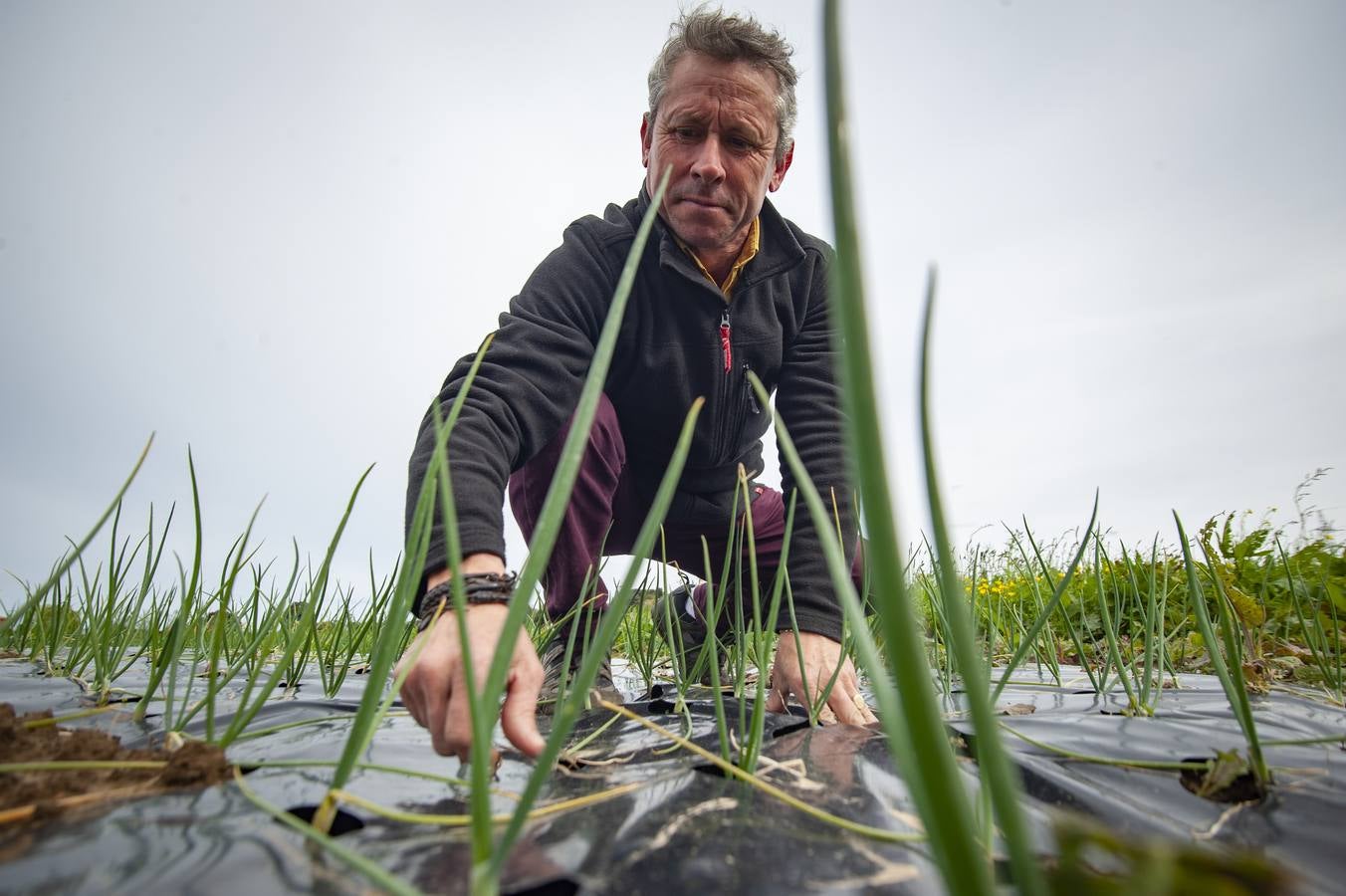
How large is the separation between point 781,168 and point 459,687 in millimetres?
2213

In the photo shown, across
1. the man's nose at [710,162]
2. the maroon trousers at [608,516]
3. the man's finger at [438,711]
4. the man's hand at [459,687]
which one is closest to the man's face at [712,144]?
the man's nose at [710,162]

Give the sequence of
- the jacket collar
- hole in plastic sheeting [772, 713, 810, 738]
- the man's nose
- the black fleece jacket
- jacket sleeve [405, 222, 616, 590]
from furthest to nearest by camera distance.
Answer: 1. the jacket collar
2. the man's nose
3. the black fleece jacket
4. jacket sleeve [405, 222, 616, 590]
5. hole in plastic sheeting [772, 713, 810, 738]

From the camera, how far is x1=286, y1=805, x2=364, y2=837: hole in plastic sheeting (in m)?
0.60

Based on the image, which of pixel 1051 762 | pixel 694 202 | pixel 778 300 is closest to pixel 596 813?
pixel 1051 762

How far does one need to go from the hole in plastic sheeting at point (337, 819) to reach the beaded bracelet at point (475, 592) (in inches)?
12.9

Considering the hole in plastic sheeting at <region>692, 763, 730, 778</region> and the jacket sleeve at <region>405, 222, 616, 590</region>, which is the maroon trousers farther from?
the hole in plastic sheeting at <region>692, 763, 730, 778</region>

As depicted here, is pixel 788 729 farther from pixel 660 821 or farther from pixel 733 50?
pixel 733 50

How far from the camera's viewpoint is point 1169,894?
250 millimetres

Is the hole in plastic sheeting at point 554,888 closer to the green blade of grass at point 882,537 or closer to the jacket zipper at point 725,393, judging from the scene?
the green blade of grass at point 882,537

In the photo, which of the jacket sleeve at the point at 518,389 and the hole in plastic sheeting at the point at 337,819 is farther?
the jacket sleeve at the point at 518,389

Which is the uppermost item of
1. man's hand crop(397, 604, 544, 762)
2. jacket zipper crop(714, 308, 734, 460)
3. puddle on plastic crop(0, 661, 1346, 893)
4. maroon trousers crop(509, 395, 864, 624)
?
jacket zipper crop(714, 308, 734, 460)

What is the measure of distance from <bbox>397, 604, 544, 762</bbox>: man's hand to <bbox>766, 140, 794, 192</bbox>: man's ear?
1957 millimetres

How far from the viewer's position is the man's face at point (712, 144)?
6.51 feet

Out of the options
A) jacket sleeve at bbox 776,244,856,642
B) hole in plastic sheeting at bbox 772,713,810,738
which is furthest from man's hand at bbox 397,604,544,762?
jacket sleeve at bbox 776,244,856,642
